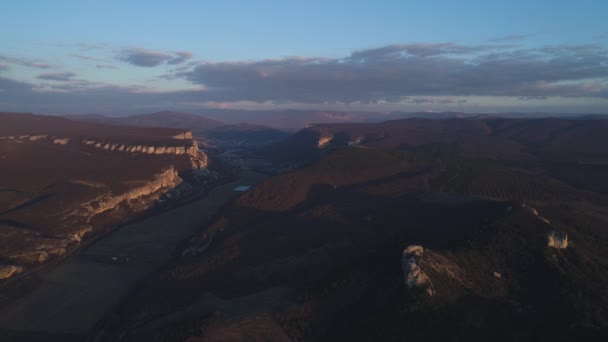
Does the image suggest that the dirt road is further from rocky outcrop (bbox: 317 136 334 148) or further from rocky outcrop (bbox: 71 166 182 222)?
rocky outcrop (bbox: 317 136 334 148)

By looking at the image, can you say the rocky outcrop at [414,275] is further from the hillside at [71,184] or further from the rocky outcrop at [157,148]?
the rocky outcrop at [157,148]

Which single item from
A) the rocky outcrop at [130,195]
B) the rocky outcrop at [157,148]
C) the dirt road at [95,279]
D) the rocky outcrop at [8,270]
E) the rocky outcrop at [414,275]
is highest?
the rocky outcrop at [157,148]

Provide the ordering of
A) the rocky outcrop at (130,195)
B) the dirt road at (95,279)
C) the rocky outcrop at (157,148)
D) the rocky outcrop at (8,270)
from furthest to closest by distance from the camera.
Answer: the rocky outcrop at (157,148)
the rocky outcrop at (130,195)
the rocky outcrop at (8,270)
the dirt road at (95,279)

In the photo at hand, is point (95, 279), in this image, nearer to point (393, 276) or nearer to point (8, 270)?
point (8, 270)

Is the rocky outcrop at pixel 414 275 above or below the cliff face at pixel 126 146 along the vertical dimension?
below

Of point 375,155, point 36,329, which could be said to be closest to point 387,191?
point 375,155

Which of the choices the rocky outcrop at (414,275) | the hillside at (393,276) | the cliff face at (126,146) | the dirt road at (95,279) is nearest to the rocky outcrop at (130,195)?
the dirt road at (95,279)

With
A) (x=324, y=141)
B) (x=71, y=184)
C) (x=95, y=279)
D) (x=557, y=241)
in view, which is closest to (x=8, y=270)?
(x=95, y=279)
